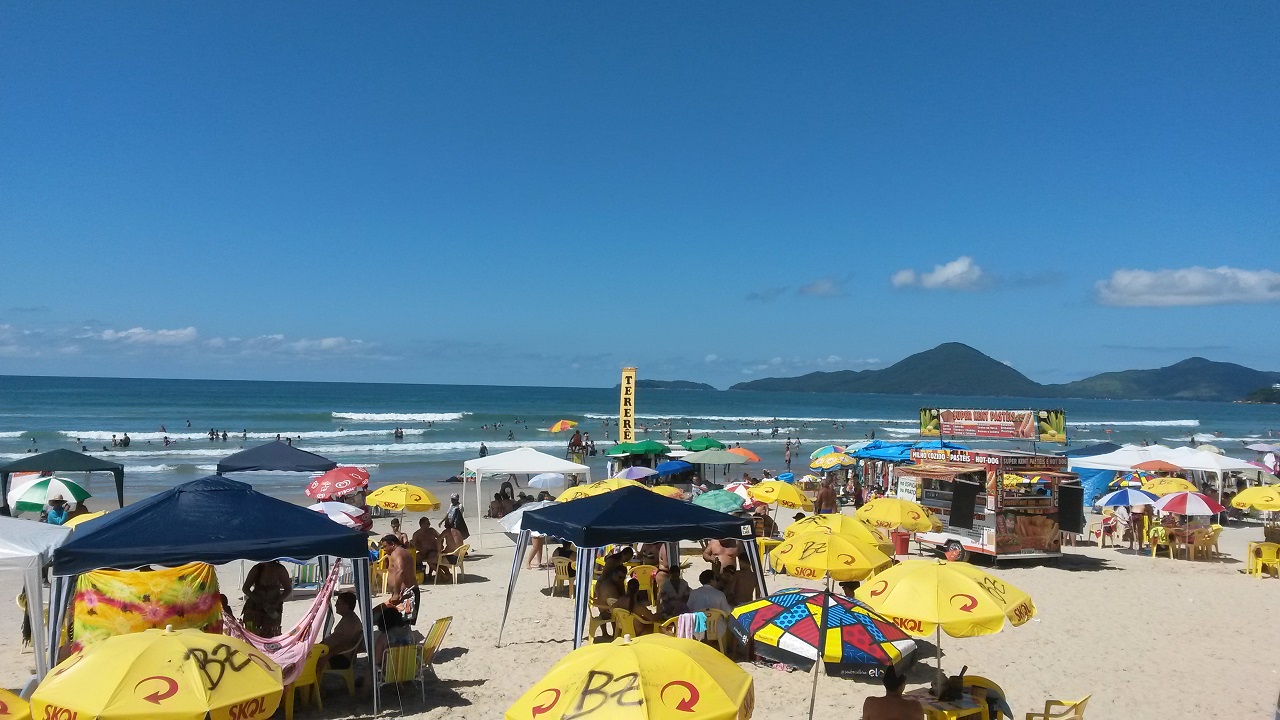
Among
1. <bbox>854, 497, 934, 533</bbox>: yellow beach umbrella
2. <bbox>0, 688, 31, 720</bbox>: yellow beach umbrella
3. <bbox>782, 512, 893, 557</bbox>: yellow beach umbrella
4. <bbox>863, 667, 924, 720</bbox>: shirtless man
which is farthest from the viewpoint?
<bbox>854, 497, 934, 533</bbox>: yellow beach umbrella

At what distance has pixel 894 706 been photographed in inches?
218

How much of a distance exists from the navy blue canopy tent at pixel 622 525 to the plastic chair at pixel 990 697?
2880 millimetres

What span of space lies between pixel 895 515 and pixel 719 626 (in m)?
4.35

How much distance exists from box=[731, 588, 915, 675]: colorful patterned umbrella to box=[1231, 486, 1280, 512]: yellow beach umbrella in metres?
11.4

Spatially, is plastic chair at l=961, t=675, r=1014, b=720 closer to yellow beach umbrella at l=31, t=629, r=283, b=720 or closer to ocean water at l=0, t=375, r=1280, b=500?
yellow beach umbrella at l=31, t=629, r=283, b=720

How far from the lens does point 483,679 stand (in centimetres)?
834

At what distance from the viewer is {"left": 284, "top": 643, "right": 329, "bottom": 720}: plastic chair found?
7.04 metres

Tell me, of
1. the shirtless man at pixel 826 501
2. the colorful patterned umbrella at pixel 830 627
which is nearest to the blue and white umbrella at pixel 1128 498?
the shirtless man at pixel 826 501

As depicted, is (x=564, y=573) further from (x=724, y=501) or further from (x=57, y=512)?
(x=57, y=512)

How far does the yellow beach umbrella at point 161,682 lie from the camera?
4.11m

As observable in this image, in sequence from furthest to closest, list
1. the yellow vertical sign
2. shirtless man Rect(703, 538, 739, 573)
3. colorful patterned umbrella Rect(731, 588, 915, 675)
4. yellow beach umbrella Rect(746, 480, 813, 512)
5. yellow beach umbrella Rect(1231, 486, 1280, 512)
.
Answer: the yellow vertical sign → yellow beach umbrella Rect(1231, 486, 1280, 512) → yellow beach umbrella Rect(746, 480, 813, 512) → shirtless man Rect(703, 538, 739, 573) → colorful patterned umbrella Rect(731, 588, 915, 675)

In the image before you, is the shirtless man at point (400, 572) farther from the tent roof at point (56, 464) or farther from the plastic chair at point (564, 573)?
the tent roof at point (56, 464)

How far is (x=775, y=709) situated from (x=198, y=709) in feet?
16.4

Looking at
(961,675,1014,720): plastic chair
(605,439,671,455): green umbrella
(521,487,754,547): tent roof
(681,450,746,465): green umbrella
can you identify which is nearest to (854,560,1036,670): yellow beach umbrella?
(961,675,1014,720): plastic chair
